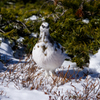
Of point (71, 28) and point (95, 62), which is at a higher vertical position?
point (71, 28)

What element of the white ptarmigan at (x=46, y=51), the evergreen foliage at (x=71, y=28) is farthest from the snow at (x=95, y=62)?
the white ptarmigan at (x=46, y=51)

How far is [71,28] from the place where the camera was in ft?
14.9

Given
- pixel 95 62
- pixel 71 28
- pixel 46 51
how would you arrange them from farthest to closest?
1. pixel 71 28
2. pixel 95 62
3. pixel 46 51

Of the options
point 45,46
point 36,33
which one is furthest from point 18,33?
point 45,46

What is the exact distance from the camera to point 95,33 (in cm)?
414

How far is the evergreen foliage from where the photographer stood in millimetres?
3982

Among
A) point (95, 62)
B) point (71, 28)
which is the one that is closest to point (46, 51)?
point (95, 62)

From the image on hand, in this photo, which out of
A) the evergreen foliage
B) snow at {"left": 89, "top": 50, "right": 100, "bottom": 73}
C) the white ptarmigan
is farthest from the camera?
the evergreen foliage

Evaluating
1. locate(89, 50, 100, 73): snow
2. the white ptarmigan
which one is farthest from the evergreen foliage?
the white ptarmigan

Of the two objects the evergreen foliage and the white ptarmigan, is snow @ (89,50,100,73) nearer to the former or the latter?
the evergreen foliage

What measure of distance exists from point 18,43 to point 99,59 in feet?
8.48

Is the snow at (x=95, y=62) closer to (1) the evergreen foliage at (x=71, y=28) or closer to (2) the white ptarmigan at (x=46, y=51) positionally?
(1) the evergreen foliage at (x=71, y=28)

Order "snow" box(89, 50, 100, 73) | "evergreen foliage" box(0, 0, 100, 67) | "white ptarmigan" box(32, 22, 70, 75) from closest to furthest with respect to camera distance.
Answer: "white ptarmigan" box(32, 22, 70, 75) < "snow" box(89, 50, 100, 73) < "evergreen foliage" box(0, 0, 100, 67)

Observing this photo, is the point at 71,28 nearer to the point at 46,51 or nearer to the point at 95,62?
the point at 95,62
